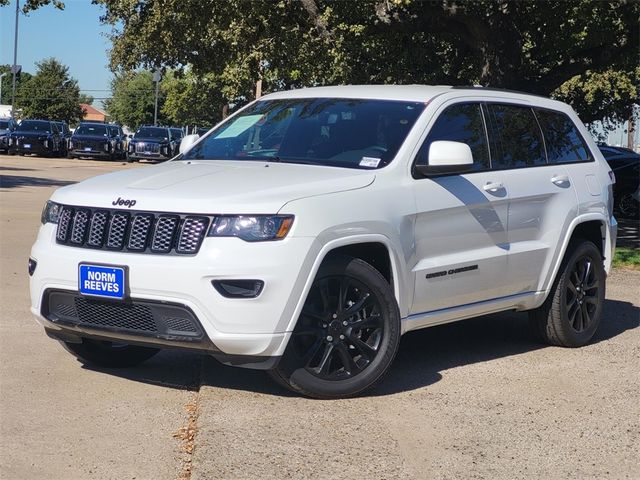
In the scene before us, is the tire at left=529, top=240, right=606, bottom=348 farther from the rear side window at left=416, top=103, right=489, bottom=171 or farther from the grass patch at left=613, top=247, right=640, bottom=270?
the grass patch at left=613, top=247, right=640, bottom=270

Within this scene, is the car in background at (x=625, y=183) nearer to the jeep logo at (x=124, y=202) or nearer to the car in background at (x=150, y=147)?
the jeep logo at (x=124, y=202)

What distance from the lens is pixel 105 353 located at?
6.71 m

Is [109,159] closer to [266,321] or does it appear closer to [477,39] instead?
[477,39]

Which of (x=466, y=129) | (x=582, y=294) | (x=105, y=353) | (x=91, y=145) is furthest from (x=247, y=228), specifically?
(x=91, y=145)

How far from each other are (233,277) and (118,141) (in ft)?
135

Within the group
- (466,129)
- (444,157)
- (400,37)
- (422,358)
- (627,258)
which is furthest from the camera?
(400,37)

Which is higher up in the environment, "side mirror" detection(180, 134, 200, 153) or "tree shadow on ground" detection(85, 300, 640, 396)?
"side mirror" detection(180, 134, 200, 153)

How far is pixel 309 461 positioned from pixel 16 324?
12.3 ft

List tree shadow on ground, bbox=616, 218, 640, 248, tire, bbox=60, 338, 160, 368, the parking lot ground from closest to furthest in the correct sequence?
the parking lot ground < tire, bbox=60, 338, 160, 368 < tree shadow on ground, bbox=616, 218, 640, 248

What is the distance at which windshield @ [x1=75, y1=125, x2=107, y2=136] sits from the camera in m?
44.8

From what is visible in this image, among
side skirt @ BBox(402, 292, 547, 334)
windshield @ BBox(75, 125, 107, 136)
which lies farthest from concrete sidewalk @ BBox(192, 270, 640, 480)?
windshield @ BBox(75, 125, 107, 136)

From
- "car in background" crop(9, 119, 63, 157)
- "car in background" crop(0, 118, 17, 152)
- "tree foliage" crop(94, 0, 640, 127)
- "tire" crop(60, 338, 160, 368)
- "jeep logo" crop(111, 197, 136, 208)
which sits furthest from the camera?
"car in background" crop(0, 118, 17, 152)

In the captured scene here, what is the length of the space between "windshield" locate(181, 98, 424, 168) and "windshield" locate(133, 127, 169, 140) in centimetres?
3787

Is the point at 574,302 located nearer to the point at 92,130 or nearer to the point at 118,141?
the point at 92,130
